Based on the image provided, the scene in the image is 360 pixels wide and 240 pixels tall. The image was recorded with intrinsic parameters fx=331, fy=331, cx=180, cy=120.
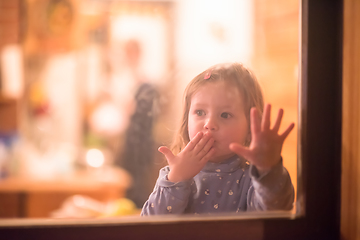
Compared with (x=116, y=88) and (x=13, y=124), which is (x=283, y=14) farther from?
(x=116, y=88)

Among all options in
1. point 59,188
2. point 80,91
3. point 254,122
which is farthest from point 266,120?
point 80,91

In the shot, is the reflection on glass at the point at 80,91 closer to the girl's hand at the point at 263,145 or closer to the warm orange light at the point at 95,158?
the warm orange light at the point at 95,158

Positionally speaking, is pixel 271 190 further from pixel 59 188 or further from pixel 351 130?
pixel 59 188

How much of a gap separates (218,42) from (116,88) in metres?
2.54

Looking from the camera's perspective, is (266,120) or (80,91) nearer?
(266,120)

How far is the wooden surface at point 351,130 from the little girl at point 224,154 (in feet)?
0.31

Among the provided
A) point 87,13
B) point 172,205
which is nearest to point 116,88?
point 87,13

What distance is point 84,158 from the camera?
2482 mm

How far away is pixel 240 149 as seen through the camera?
43cm

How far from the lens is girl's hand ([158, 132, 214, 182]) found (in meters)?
0.44

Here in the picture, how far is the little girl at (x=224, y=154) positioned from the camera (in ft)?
1.43

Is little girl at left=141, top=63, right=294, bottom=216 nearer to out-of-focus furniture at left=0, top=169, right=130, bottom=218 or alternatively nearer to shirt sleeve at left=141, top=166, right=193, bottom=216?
shirt sleeve at left=141, top=166, right=193, bottom=216

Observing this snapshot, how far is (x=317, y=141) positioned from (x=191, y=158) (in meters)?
0.19

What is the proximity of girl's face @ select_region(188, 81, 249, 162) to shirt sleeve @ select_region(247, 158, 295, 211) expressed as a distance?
0.05 metres
